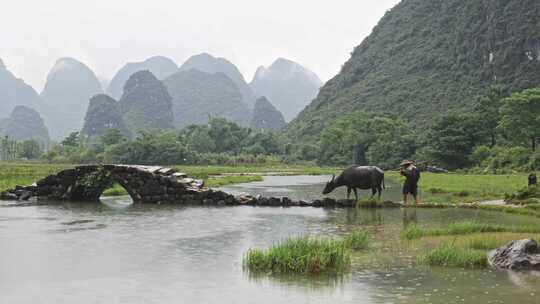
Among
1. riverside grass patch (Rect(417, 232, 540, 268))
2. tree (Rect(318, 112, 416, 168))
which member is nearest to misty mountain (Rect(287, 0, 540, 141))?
tree (Rect(318, 112, 416, 168))

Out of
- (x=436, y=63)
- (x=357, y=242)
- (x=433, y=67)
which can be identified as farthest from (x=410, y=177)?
(x=433, y=67)

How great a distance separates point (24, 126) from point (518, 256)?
196 metres

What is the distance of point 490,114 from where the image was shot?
63062 mm

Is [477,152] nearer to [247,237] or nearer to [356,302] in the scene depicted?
[247,237]

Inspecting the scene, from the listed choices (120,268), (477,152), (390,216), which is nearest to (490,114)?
(477,152)

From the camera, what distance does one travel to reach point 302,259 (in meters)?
10.4

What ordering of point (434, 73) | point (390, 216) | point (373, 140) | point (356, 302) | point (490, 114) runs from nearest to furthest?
point (356, 302) < point (390, 216) < point (490, 114) < point (373, 140) < point (434, 73)

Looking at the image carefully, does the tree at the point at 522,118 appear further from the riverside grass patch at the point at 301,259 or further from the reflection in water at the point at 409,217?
the riverside grass patch at the point at 301,259

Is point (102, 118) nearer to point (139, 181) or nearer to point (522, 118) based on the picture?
point (522, 118)

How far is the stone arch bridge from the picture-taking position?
24.8 meters

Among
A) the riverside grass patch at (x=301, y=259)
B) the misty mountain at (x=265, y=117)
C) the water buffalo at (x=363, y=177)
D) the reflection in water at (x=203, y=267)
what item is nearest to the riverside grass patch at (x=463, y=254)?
the reflection in water at (x=203, y=267)

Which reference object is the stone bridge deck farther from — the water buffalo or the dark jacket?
the dark jacket

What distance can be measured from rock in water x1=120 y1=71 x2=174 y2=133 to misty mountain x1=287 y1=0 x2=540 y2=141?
5450cm

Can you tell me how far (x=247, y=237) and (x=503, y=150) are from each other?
43822mm
